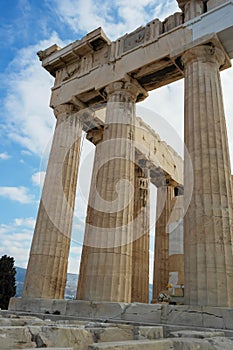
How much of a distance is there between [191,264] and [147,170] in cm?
1401

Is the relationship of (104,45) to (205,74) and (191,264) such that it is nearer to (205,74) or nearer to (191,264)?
(205,74)

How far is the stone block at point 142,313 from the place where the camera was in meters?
9.86

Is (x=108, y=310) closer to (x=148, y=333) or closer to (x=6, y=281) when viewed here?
(x=148, y=333)

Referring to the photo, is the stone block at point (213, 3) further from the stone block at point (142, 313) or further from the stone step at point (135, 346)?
the stone step at point (135, 346)

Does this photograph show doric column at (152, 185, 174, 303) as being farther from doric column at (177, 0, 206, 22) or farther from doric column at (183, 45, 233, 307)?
doric column at (177, 0, 206, 22)

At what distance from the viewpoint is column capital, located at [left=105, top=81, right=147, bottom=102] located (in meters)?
16.0

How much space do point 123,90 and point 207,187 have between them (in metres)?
7.67

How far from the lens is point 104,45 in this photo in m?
18.0

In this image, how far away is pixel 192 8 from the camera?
14.3 meters

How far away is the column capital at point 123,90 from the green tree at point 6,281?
65.2 feet

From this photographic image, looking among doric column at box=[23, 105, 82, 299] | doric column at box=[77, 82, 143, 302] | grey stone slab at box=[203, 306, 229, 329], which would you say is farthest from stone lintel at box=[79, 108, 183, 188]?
grey stone slab at box=[203, 306, 229, 329]

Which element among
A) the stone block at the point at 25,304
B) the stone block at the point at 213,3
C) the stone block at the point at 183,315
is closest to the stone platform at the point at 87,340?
the stone block at the point at 183,315

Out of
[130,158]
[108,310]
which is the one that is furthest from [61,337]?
[130,158]

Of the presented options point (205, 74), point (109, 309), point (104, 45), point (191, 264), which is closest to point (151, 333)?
point (191, 264)
